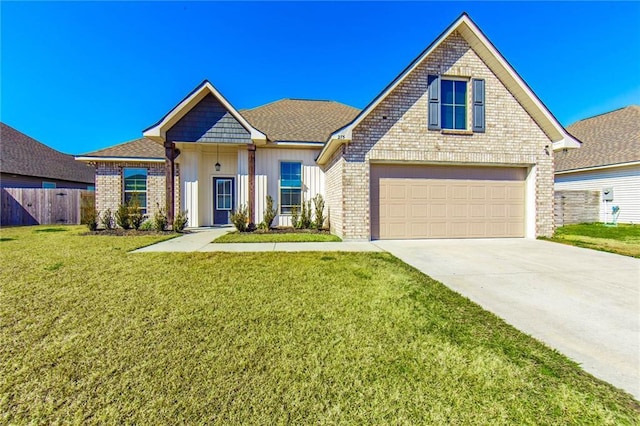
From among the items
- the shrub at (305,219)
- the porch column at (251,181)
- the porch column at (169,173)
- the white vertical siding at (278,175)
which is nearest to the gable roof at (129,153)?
the porch column at (169,173)

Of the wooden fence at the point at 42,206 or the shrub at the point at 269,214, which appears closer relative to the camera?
the shrub at the point at 269,214

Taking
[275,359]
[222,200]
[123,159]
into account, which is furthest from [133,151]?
[275,359]

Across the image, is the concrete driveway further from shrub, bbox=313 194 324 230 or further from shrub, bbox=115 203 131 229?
shrub, bbox=115 203 131 229

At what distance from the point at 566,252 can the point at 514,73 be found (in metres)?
5.65

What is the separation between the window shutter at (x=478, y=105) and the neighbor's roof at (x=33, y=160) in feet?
82.6

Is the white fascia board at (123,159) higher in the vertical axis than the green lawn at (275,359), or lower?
higher

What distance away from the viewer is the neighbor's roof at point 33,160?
57.9 ft

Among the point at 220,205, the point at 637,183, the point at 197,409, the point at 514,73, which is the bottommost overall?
the point at 197,409

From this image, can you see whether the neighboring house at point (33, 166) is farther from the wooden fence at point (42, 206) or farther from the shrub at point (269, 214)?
the shrub at point (269, 214)

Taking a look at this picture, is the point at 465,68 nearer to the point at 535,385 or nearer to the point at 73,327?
the point at 535,385

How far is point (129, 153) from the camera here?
12734mm

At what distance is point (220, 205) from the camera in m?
12.8

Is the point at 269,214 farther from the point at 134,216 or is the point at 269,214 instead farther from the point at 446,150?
the point at 446,150

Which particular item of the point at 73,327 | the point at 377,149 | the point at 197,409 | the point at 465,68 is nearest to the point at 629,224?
the point at 465,68
